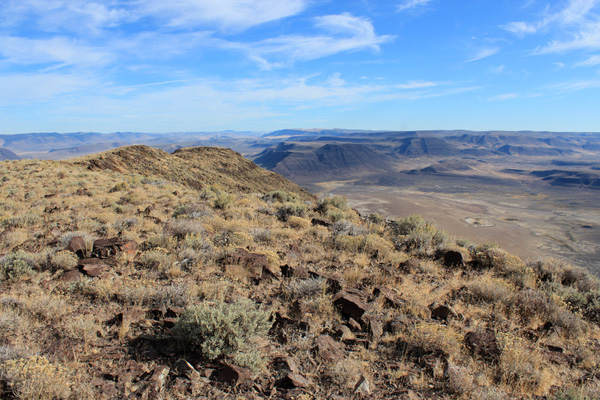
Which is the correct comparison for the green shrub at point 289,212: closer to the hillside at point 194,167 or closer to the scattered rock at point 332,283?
the scattered rock at point 332,283

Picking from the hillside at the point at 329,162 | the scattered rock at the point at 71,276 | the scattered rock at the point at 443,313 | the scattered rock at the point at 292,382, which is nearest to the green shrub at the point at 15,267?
the scattered rock at the point at 71,276

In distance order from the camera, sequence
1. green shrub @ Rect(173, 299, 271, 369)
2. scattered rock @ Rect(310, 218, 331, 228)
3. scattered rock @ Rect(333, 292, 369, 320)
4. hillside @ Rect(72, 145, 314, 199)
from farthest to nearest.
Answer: hillside @ Rect(72, 145, 314, 199), scattered rock @ Rect(310, 218, 331, 228), scattered rock @ Rect(333, 292, 369, 320), green shrub @ Rect(173, 299, 271, 369)

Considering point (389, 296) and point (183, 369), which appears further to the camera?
point (389, 296)

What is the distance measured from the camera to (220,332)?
310 centimetres

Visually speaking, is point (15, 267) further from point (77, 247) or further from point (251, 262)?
point (251, 262)

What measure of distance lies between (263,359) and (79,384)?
1.52 metres

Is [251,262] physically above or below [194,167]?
below

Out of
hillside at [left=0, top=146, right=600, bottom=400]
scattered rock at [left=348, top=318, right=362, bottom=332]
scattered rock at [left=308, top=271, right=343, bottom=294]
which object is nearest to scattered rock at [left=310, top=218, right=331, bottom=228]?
hillside at [left=0, top=146, right=600, bottom=400]

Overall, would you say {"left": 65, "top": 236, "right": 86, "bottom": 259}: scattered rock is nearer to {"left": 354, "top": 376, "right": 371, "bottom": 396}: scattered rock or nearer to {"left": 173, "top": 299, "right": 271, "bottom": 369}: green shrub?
{"left": 173, "top": 299, "right": 271, "bottom": 369}: green shrub

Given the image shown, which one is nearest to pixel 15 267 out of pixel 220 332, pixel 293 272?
pixel 220 332

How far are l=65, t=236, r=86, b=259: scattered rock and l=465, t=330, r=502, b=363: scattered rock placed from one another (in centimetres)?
583

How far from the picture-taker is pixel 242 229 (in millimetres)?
7684

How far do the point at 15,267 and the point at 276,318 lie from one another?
376 centimetres

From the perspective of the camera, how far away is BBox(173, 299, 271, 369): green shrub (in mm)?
2969
